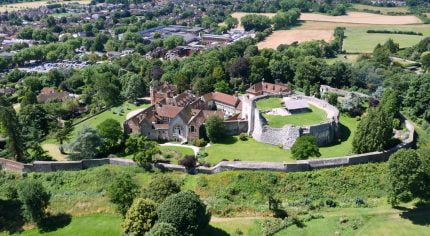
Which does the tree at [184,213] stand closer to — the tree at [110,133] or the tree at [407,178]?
the tree at [407,178]

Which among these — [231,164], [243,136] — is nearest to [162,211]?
[231,164]

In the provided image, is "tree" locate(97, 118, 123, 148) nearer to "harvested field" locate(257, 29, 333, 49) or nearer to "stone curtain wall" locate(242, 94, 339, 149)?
"stone curtain wall" locate(242, 94, 339, 149)

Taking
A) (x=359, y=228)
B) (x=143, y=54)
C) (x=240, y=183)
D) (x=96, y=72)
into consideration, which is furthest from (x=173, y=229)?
(x=143, y=54)

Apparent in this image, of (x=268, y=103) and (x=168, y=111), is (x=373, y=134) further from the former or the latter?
(x=168, y=111)

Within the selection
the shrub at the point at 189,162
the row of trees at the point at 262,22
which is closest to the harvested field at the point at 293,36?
the row of trees at the point at 262,22

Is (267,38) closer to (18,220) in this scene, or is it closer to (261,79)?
(261,79)

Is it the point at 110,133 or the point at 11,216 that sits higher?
the point at 110,133
